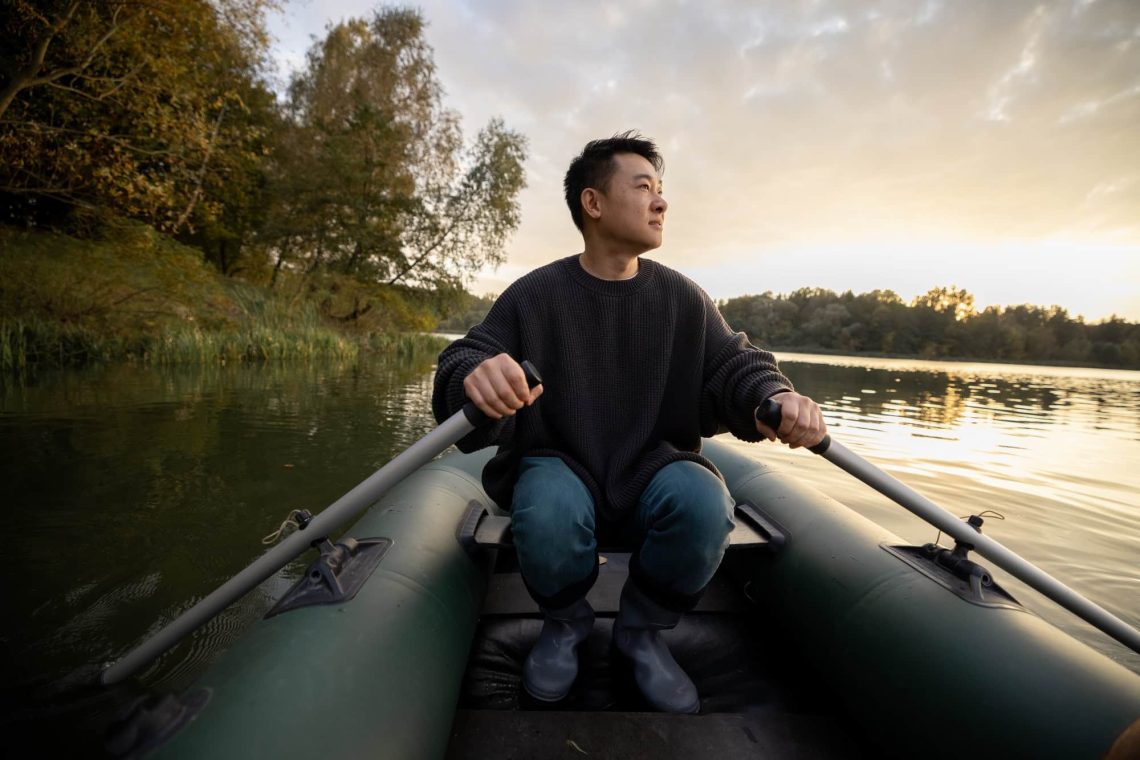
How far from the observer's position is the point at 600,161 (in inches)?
70.3

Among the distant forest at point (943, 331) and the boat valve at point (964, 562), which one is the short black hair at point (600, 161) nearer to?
the boat valve at point (964, 562)

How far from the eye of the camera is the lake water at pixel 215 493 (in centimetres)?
187

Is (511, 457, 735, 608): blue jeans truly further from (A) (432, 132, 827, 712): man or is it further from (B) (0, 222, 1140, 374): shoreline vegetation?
(B) (0, 222, 1140, 374): shoreline vegetation

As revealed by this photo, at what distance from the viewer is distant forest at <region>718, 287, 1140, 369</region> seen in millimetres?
45406

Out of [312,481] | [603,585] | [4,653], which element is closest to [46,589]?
[4,653]

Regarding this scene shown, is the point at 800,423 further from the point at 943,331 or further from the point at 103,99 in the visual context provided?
the point at 943,331

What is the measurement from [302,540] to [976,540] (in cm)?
165

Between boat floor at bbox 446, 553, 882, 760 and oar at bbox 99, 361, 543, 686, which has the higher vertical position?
oar at bbox 99, 361, 543, 686

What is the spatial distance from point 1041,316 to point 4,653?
6880 cm

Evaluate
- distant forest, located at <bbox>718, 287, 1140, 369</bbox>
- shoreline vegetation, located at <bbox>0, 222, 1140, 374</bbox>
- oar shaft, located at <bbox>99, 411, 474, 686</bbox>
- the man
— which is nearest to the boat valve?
the man

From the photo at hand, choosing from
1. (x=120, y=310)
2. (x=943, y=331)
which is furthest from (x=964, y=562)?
(x=943, y=331)

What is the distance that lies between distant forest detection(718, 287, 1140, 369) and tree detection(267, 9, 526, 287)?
28.5 metres

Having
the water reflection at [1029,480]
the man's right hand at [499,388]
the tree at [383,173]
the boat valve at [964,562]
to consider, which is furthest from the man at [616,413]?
the tree at [383,173]

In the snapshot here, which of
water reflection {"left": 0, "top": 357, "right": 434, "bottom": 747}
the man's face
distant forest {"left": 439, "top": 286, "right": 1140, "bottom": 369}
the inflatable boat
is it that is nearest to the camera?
the inflatable boat
